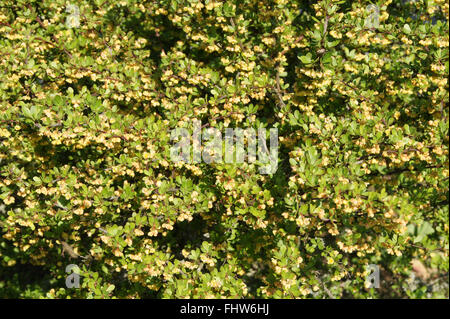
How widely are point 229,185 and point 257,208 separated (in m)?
0.52

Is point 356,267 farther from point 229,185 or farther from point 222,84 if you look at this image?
point 222,84

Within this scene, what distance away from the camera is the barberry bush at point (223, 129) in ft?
15.4

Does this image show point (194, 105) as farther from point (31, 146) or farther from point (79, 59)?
point (31, 146)

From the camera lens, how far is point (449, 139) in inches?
191

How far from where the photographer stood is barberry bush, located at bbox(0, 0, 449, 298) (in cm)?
468

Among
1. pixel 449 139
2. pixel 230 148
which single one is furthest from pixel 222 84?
pixel 449 139

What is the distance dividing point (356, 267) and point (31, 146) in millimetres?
5044

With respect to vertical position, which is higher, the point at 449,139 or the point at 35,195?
the point at 449,139

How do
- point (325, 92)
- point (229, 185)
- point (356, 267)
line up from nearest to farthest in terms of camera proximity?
1. point (229, 185)
2. point (325, 92)
3. point (356, 267)

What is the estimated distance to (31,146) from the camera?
206 inches

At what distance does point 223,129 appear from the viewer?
5211 millimetres

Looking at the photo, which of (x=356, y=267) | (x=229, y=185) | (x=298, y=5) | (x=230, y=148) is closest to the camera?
(x=229, y=185)
